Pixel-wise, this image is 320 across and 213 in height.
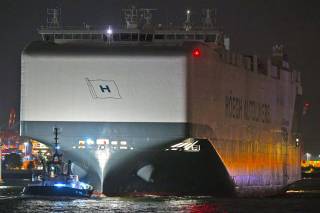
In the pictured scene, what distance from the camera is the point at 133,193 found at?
57531 mm

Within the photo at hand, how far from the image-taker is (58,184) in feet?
195

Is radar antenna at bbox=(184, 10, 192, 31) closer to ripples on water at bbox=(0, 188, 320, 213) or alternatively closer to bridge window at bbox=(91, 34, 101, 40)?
bridge window at bbox=(91, 34, 101, 40)

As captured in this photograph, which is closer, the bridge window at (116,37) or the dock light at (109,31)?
the dock light at (109,31)

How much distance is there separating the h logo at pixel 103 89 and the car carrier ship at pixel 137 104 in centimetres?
5

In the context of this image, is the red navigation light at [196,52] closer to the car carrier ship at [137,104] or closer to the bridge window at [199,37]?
the car carrier ship at [137,104]

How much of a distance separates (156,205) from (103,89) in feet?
22.1

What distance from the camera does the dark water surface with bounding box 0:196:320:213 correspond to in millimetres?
53438

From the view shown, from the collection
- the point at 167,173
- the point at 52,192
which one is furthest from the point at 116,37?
the point at 52,192

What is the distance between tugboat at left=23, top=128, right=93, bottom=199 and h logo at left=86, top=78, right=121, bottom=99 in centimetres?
415

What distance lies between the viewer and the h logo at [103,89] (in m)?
54.2

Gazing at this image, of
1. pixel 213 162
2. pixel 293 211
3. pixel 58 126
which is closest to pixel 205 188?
pixel 213 162

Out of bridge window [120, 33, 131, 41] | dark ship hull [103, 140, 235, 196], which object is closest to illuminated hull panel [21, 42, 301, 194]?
dark ship hull [103, 140, 235, 196]

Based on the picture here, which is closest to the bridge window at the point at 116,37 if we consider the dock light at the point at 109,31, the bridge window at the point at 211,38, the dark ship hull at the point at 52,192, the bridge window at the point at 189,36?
the dock light at the point at 109,31

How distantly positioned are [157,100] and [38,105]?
636 cm
